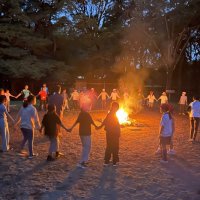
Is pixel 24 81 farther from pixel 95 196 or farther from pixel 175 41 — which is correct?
pixel 95 196

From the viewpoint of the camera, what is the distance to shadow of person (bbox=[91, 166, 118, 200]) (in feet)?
21.0

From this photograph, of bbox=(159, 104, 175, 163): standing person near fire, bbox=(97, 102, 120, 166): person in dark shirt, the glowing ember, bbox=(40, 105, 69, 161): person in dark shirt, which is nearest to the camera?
bbox=(97, 102, 120, 166): person in dark shirt

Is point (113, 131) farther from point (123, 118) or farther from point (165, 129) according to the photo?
point (123, 118)

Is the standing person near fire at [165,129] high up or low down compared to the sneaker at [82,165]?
up

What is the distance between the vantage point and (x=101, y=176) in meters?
7.73

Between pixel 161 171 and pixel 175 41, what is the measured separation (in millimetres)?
30465

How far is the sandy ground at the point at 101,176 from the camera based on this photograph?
21.4 feet

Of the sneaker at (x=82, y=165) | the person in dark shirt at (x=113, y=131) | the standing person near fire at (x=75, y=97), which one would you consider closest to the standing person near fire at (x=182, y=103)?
the standing person near fire at (x=75, y=97)

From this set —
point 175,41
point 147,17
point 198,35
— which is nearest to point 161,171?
point 147,17

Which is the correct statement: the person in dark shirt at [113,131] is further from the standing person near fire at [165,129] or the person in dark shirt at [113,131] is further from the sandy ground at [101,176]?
the standing person near fire at [165,129]

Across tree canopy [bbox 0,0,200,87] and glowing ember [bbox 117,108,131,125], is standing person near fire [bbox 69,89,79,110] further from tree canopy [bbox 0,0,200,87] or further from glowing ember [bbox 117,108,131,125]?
tree canopy [bbox 0,0,200,87]

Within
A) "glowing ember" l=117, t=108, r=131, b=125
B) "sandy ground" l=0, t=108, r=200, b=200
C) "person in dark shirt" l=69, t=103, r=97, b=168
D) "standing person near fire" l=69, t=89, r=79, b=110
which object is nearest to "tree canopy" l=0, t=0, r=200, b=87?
"standing person near fire" l=69, t=89, r=79, b=110

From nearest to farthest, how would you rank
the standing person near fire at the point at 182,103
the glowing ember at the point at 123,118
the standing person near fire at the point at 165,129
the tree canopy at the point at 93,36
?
the standing person near fire at the point at 165,129 < the glowing ember at the point at 123,118 < the standing person near fire at the point at 182,103 < the tree canopy at the point at 93,36

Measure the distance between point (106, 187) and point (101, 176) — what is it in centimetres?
81
